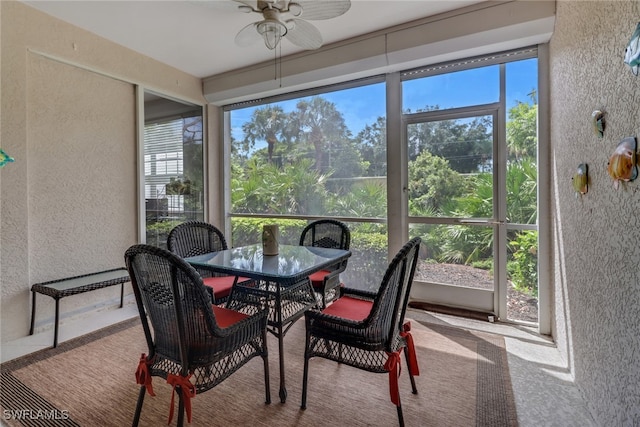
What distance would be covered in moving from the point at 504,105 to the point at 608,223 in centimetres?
192

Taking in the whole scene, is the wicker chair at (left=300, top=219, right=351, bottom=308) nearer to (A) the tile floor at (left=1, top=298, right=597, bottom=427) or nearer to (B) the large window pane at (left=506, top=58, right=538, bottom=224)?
(A) the tile floor at (left=1, top=298, right=597, bottom=427)

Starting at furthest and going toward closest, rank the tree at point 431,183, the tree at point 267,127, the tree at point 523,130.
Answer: the tree at point 267,127 → the tree at point 431,183 → the tree at point 523,130

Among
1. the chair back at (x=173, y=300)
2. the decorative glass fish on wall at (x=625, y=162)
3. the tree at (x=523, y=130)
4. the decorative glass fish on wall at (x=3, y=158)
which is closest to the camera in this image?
the decorative glass fish on wall at (x=625, y=162)

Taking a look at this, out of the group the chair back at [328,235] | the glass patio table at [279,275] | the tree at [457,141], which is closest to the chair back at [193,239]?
the glass patio table at [279,275]

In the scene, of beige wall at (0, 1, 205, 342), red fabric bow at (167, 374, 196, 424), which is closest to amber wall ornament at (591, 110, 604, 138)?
red fabric bow at (167, 374, 196, 424)

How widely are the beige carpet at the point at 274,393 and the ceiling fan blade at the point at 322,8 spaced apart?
2.48 meters

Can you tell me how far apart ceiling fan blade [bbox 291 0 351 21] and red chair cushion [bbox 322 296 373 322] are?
1.94 m

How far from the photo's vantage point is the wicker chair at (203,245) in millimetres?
2553

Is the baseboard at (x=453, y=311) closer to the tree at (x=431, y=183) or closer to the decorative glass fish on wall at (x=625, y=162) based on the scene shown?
the tree at (x=431, y=183)

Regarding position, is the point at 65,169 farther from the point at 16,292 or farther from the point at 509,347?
the point at 509,347

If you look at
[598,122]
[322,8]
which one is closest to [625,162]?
[598,122]

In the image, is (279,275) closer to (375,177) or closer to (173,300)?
(173,300)

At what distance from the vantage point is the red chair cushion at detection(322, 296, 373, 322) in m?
1.92

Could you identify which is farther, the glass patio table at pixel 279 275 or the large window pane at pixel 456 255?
the large window pane at pixel 456 255
